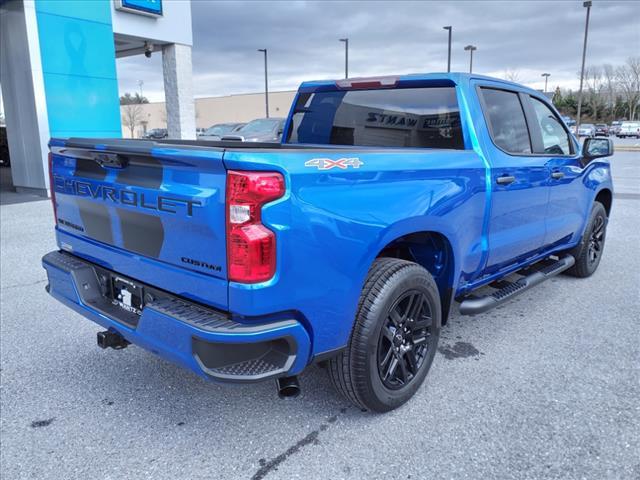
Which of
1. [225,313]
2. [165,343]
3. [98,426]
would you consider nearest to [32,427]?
[98,426]

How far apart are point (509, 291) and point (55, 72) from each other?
1143 cm

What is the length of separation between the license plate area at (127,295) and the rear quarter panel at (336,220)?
730 mm

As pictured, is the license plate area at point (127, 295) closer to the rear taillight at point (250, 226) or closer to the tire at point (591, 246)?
the rear taillight at point (250, 226)

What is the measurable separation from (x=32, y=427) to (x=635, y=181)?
16329 millimetres

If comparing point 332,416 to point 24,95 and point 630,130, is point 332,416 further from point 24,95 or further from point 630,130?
point 630,130

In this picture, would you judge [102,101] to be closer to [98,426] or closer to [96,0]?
[96,0]

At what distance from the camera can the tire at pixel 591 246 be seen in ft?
16.8

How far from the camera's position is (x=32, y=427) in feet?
9.03

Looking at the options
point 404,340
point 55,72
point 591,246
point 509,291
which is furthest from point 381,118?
point 55,72

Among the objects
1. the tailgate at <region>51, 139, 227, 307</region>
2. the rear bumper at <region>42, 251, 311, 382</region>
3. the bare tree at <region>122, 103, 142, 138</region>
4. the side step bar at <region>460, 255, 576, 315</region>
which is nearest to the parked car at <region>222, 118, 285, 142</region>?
the side step bar at <region>460, 255, 576, 315</region>

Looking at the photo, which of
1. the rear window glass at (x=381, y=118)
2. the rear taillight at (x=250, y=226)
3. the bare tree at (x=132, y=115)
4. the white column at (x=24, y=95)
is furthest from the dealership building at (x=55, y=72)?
the bare tree at (x=132, y=115)

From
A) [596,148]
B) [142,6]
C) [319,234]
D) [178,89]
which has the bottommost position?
[319,234]

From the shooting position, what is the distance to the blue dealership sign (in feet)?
42.5

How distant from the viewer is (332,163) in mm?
2238
